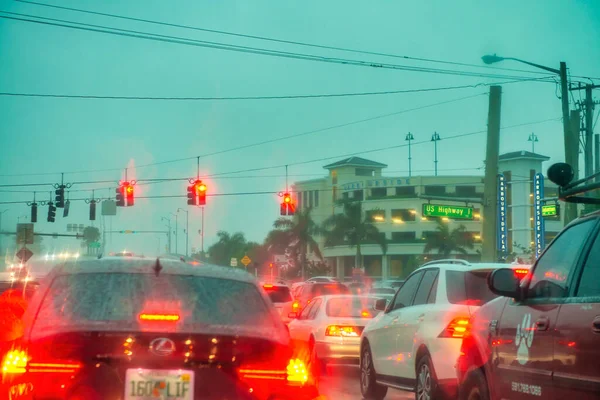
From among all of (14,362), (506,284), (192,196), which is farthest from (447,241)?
(14,362)

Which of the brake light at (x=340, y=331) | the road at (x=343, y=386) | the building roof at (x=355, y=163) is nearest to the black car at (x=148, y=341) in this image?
the road at (x=343, y=386)

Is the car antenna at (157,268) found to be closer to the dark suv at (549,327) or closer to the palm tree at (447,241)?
the dark suv at (549,327)

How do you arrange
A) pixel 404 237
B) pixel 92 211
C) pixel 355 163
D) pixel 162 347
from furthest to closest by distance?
pixel 355 163, pixel 404 237, pixel 92 211, pixel 162 347

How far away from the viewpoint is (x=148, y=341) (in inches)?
223

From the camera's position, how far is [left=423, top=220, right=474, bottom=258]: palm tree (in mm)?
93625

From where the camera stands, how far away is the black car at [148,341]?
559 cm

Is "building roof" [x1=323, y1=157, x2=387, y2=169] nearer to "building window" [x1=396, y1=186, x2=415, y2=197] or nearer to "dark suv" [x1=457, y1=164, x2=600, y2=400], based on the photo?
"building window" [x1=396, y1=186, x2=415, y2=197]

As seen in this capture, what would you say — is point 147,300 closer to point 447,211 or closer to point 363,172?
point 447,211

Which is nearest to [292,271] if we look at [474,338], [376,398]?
[376,398]

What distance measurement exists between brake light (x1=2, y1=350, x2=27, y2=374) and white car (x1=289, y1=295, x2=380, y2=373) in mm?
11508

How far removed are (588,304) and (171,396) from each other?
89.9 inches

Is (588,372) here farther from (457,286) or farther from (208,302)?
(457,286)

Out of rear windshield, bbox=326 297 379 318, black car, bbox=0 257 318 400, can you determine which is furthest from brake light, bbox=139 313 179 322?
rear windshield, bbox=326 297 379 318

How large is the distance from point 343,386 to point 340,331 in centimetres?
191
